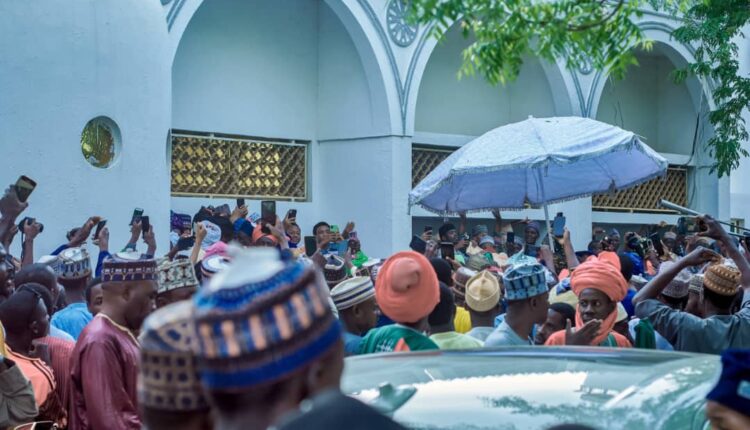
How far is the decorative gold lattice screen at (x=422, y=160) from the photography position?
18.6 meters

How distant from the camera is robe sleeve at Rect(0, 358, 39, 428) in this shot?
512 centimetres

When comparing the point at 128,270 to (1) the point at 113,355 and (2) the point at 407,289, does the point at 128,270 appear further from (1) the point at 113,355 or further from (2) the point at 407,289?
(2) the point at 407,289

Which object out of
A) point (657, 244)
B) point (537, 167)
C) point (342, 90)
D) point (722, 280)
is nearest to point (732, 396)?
Result: point (722, 280)

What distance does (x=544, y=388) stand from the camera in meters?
3.31

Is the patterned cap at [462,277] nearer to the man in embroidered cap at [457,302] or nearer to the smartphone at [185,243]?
the man in embroidered cap at [457,302]

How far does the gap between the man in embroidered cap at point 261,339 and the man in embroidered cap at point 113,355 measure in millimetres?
2891

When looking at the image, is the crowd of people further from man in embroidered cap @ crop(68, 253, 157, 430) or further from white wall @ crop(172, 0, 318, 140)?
white wall @ crop(172, 0, 318, 140)

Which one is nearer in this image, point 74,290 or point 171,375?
point 171,375

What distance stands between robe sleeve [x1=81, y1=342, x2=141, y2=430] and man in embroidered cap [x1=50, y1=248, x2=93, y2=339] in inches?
90.6

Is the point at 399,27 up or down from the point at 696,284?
up

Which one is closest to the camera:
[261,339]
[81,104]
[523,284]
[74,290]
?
[261,339]

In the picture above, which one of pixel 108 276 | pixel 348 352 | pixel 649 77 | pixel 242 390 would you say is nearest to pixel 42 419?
pixel 108 276

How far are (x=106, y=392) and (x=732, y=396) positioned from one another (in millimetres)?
2971

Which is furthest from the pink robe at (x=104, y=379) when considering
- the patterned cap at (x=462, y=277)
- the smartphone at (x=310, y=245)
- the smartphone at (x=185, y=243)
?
the smartphone at (x=310, y=245)
